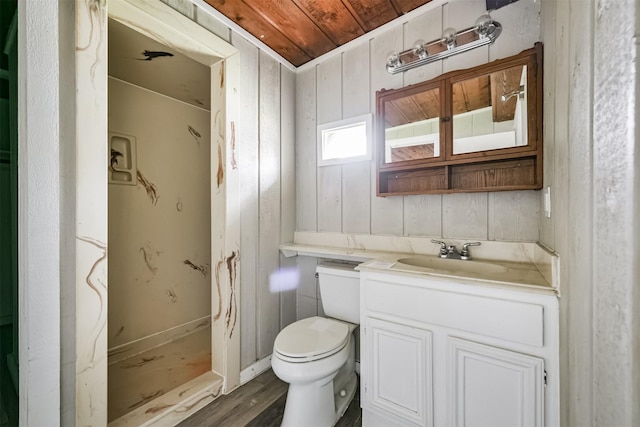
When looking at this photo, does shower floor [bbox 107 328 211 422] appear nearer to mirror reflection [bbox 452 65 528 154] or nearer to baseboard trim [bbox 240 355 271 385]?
baseboard trim [bbox 240 355 271 385]

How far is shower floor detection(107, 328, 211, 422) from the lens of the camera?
5.25ft

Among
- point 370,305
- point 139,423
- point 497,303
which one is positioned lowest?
point 139,423

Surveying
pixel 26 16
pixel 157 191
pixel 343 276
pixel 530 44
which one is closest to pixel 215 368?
pixel 343 276

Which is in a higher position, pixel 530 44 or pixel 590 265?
pixel 530 44

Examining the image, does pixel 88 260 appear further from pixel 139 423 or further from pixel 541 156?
pixel 541 156

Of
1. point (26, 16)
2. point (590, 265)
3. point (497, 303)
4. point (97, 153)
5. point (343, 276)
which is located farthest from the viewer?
point (343, 276)

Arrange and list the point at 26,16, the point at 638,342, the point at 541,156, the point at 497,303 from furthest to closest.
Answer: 1. the point at 541,156
2. the point at 497,303
3. the point at 26,16
4. the point at 638,342

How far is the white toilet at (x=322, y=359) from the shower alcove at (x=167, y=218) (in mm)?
533

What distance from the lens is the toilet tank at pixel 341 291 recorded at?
1.65 m

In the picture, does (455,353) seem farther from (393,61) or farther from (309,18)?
(309,18)

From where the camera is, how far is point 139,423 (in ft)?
4.39

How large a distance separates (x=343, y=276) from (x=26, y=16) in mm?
1754

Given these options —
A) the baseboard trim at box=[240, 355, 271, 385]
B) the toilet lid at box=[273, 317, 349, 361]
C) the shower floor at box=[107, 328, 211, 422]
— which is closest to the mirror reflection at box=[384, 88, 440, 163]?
the toilet lid at box=[273, 317, 349, 361]

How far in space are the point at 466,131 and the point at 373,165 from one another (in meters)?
0.61
